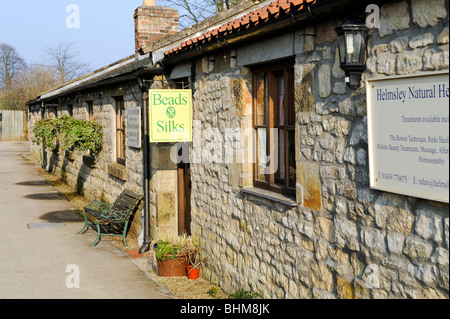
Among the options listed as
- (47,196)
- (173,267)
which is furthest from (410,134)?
(47,196)

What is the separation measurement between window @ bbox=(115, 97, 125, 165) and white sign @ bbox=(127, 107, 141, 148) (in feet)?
2.86

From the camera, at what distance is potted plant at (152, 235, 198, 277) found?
7117 millimetres

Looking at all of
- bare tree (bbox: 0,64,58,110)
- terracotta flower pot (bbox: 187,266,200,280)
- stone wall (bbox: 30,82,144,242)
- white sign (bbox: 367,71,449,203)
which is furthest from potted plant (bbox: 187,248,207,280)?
bare tree (bbox: 0,64,58,110)

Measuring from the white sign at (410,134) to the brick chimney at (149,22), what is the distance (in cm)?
748

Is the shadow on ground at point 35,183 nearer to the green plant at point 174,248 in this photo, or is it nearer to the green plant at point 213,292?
the green plant at point 174,248

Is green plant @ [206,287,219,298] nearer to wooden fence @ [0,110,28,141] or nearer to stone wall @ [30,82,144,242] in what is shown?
stone wall @ [30,82,144,242]

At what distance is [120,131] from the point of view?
10.7 meters

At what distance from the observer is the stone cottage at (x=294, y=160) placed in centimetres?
352

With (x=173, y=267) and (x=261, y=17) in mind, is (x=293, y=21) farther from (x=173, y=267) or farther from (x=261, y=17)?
(x=173, y=267)

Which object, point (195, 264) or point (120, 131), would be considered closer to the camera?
point (195, 264)

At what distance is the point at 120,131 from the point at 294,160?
6.20m

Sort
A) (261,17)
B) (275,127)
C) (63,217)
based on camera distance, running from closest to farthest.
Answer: (261,17) → (275,127) → (63,217)

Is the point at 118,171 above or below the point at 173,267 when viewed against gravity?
above

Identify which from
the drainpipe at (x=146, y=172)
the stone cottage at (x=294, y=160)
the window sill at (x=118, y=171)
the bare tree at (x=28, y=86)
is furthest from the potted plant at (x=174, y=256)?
the bare tree at (x=28, y=86)
